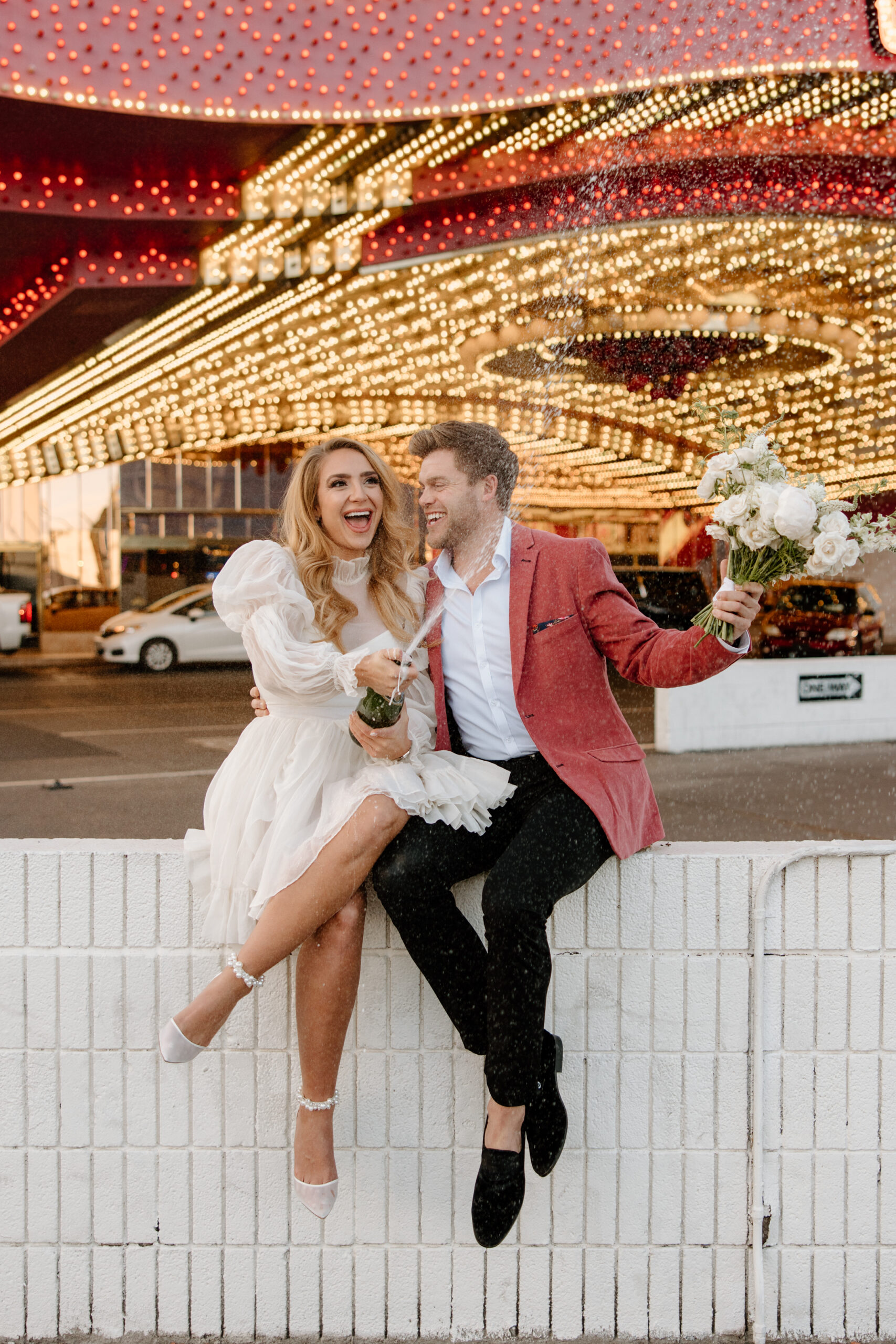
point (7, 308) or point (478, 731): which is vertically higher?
point (7, 308)

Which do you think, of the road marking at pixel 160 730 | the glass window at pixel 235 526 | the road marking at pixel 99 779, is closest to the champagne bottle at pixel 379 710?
the road marking at pixel 99 779

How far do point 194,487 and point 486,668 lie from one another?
78.1 ft

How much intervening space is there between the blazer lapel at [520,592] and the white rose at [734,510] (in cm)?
Answer: 49

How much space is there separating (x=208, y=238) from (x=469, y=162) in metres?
2.12

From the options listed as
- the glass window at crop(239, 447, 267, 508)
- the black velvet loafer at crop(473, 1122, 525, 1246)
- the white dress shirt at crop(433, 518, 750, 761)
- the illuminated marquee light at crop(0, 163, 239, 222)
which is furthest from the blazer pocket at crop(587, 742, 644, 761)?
the glass window at crop(239, 447, 267, 508)

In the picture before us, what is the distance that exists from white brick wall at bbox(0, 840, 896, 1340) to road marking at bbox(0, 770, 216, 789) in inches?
186

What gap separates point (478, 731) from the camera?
92.6 inches

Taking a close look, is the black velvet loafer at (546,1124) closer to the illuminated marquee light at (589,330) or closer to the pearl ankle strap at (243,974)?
the pearl ankle strap at (243,974)

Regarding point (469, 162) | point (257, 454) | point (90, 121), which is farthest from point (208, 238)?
point (257, 454)

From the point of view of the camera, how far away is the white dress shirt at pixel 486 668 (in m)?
2.32

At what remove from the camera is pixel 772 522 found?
6.21ft

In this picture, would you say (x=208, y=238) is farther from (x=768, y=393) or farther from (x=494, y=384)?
(x=768, y=393)

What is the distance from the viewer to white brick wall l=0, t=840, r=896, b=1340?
87.1 inches

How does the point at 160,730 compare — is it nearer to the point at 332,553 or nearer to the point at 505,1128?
the point at 332,553
